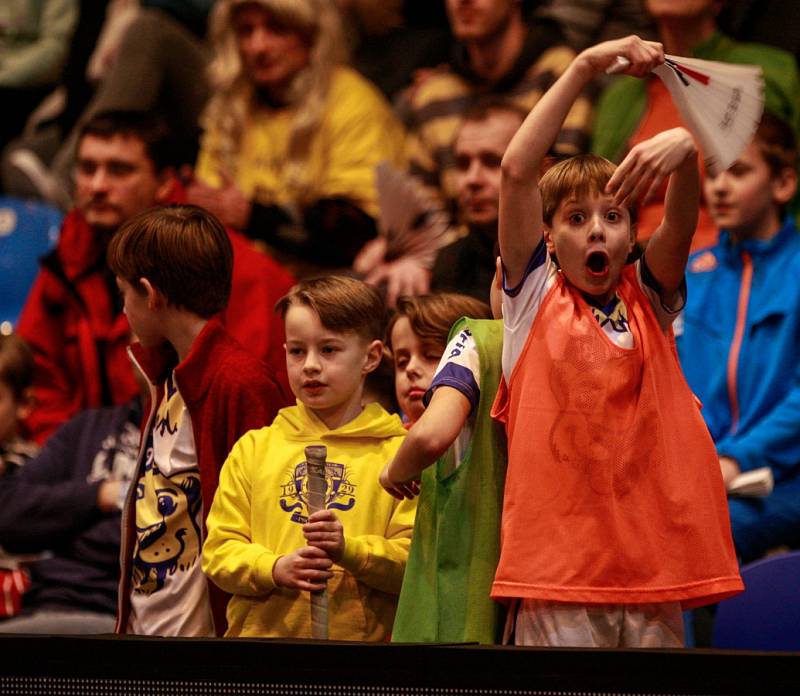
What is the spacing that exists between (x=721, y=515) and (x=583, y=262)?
462mm

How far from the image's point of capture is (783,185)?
3803 millimetres

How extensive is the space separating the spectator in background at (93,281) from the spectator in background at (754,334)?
4.37 ft

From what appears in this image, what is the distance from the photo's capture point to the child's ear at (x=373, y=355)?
2.73 metres

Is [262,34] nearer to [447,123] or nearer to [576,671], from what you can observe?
[447,123]

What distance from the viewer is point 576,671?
2.11m

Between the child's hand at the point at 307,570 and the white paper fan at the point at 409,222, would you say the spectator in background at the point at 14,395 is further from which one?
the child's hand at the point at 307,570

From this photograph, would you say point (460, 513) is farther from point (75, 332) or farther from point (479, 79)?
point (479, 79)

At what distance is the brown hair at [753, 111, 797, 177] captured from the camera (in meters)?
3.79

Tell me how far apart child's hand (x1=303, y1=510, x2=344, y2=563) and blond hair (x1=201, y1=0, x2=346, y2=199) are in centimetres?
227

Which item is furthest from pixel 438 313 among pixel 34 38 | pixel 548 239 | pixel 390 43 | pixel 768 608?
pixel 34 38

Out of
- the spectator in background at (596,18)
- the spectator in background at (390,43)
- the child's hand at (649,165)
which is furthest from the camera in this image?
the spectator in background at (390,43)

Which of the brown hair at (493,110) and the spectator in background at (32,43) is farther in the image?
the spectator in background at (32,43)

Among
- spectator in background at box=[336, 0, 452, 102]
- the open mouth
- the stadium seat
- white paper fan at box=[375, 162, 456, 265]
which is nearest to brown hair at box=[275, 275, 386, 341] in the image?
the open mouth

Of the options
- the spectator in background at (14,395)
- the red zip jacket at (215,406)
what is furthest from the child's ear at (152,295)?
the spectator in background at (14,395)
